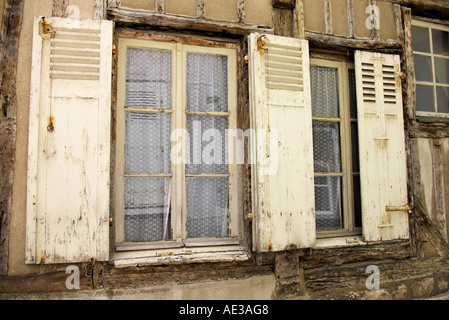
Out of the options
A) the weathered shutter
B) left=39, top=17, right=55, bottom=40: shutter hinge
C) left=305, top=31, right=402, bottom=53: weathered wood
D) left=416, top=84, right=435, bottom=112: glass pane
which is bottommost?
the weathered shutter

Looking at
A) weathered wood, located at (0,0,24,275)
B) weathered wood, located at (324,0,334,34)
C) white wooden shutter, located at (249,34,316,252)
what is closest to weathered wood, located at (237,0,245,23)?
white wooden shutter, located at (249,34,316,252)

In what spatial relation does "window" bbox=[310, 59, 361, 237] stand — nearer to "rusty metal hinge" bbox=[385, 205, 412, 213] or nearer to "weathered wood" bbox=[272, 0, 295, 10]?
"rusty metal hinge" bbox=[385, 205, 412, 213]

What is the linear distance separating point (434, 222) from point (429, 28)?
215cm

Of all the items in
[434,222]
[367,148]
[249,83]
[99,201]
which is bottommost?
[434,222]

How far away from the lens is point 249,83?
2736 millimetres

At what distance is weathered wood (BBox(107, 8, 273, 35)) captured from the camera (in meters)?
2.57

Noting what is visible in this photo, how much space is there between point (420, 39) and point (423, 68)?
325 millimetres

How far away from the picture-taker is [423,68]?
3529mm

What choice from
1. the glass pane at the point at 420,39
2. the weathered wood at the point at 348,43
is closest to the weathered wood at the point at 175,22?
the weathered wood at the point at 348,43

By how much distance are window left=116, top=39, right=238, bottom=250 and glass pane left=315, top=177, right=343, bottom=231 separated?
842 mm

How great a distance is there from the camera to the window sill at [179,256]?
8.01ft
